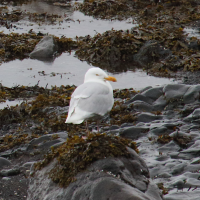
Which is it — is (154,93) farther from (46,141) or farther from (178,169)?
(178,169)

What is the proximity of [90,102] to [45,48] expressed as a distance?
31.4ft

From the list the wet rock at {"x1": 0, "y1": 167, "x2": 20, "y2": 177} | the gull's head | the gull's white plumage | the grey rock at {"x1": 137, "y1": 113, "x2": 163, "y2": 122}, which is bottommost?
the wet rock at {"x1": 0, "y1": 167, "x2": 20, "y2": 177}

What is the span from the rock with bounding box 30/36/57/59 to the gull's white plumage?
882 centimetres

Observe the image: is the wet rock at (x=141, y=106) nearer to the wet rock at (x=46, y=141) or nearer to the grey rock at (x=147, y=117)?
the grey rock at (x=147, y=117)

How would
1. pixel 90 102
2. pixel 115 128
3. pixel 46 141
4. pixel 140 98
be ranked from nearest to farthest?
1. pixel 90 102
2. pixel 46 141
3. pixel 115 128
4. pixel 140 98

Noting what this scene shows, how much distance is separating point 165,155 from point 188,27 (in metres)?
12.4

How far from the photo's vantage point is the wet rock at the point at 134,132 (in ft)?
30.8

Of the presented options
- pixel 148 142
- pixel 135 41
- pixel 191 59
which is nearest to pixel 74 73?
pixel 135 41

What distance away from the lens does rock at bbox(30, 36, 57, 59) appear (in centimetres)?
1625

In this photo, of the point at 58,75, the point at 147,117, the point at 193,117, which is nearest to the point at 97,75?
the point at 147,117

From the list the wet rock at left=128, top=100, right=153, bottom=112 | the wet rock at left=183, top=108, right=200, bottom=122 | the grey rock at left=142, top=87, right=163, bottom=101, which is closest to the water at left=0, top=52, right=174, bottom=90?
the grey rock at left=142, top=87, right=163, bottom=101

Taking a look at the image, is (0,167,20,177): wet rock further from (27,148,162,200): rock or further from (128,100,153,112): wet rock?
(128,100,153,112): wet rock

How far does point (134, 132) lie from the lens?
9477 mm

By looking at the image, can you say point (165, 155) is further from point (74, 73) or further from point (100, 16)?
point (100, 16)
